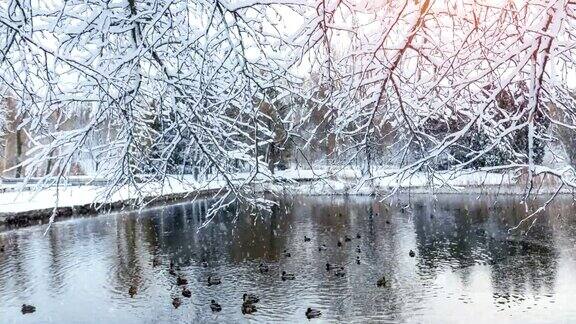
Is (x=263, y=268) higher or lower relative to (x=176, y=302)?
higher

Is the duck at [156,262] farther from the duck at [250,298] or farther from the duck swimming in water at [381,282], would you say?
the duck swimming in water at [381,282]

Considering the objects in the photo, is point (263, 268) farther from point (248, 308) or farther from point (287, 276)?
point (248, 308)

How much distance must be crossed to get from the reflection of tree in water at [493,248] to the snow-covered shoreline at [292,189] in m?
1.35

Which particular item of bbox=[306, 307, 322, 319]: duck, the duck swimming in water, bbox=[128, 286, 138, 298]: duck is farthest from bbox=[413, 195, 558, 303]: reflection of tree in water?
bbox=[128, 286, 138, 298]: duck

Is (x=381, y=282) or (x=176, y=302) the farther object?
(x=381, y=282)

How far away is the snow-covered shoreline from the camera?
3.41 m

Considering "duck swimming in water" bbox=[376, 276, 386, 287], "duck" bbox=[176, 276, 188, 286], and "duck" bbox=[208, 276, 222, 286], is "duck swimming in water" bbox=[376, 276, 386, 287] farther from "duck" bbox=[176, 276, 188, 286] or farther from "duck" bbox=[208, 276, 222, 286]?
"duck" bbox=[176, 276, 188, 286]

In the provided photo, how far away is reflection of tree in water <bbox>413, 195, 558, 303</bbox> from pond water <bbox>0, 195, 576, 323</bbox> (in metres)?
0.04

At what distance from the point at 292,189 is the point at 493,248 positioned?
43.1ft

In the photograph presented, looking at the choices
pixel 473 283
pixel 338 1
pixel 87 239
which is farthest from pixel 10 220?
pixel 338 1

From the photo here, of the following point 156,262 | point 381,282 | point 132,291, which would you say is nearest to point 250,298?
point 132,291

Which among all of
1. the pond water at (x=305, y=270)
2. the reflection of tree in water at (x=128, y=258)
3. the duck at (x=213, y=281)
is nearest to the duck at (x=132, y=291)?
the pond water at (x=305, y=270)

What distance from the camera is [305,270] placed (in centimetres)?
1391

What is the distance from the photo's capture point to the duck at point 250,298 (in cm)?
1093
